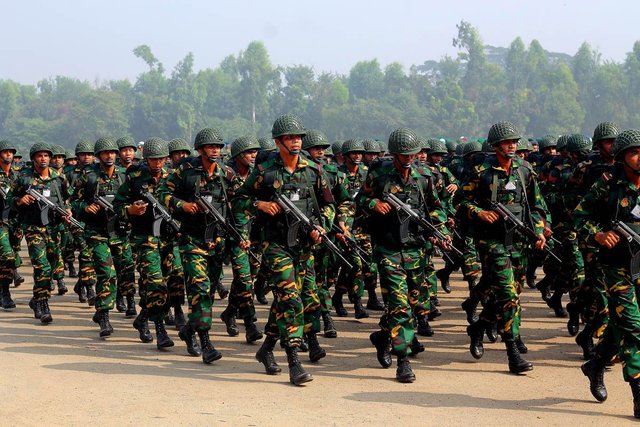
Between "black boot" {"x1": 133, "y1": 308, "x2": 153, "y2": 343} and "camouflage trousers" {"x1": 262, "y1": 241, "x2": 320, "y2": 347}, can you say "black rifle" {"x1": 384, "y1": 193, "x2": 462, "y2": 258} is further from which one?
"black boot" {"x1": 133, "y1": 308, "x2": 153, "y2": 343}

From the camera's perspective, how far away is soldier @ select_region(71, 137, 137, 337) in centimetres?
1045

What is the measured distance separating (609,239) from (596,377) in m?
1.06

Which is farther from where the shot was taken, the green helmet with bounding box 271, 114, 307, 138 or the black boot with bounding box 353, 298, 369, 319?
the black boot with bounding box 353, 298, 369, 319

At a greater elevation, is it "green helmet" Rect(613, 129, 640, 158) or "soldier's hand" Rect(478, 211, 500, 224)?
"green helmet" Rect(613, 129, 640, 158)

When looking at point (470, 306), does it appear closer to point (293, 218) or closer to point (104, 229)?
point (293, 218)

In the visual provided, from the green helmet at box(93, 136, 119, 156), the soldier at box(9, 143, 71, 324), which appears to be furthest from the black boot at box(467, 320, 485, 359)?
the soldier at box(9, 143, 71, 324)

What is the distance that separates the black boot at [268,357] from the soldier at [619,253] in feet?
8.45

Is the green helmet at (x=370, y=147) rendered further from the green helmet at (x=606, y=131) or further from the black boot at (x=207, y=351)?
the black boot at (x=207, y=351)

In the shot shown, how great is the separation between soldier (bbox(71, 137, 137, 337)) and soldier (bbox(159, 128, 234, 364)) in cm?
148

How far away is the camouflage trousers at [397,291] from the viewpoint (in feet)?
26.4

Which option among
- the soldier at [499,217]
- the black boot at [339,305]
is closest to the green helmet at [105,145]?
the black boot at [339,305]

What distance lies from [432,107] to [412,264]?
302ft

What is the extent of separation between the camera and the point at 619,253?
6.91 m

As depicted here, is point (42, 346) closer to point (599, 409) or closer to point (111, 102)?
point (599, 409)
